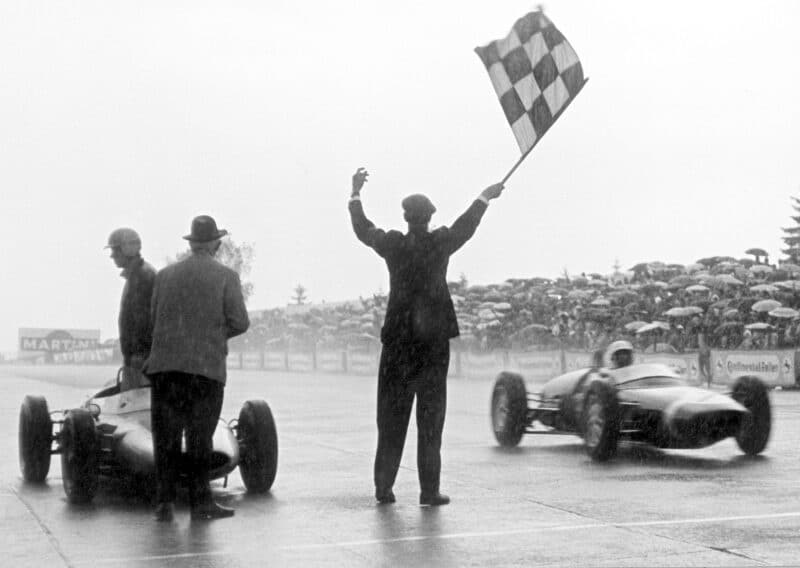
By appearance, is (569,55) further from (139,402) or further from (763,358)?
(763,358)

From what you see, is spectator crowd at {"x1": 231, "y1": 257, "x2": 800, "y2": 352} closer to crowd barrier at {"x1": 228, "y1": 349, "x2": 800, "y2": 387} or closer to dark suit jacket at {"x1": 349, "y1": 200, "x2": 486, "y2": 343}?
crowd barrier at {"x1": 228, "y1": 349, "x2": 800, "y2": 387}

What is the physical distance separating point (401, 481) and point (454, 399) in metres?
15.3

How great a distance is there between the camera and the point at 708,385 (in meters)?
30.2

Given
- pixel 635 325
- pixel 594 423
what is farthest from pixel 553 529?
pixel 635 325

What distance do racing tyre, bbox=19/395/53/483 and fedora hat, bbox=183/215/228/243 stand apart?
247cm

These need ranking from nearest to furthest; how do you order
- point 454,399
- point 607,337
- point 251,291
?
point 454,399, point 607,337, point 251,291

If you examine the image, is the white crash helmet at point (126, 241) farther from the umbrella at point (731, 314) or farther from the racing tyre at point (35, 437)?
the umbrella at point (731, 314)

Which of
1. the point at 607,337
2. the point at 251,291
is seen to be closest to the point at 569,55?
the point at 607,337

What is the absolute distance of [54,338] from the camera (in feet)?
428

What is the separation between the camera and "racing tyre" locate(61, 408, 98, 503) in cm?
859

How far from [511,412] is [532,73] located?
440 cm

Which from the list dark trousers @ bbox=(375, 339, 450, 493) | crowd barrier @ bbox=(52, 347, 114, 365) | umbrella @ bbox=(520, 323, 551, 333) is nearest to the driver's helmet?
dark trousers @ bbox=(375, 339, 450, 493)

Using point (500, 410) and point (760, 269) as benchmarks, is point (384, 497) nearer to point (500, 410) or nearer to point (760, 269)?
point (500, 410)

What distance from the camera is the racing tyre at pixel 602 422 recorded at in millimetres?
11156
